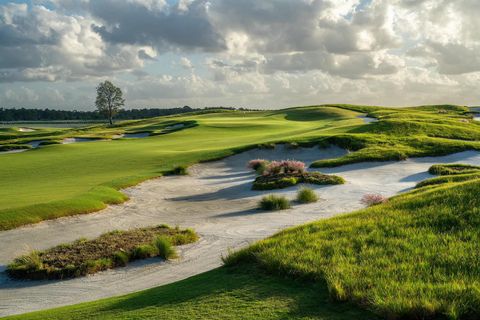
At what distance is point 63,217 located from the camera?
712 inches

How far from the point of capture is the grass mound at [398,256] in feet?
19.0

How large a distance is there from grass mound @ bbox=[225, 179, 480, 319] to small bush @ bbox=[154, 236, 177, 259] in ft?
13.6

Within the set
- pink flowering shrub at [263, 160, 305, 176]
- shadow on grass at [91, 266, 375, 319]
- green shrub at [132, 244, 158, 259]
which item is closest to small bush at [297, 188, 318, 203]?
pink flowering shrub at [263, 160, 305, 176]

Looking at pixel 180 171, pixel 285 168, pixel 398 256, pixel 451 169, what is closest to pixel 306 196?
pixel 285 168

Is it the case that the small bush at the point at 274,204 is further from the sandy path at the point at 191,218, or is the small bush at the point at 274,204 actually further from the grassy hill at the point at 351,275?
the grassy hill at the point at 351,275

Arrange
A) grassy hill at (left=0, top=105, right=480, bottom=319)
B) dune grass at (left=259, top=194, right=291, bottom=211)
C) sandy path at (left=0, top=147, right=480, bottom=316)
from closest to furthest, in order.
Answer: grassy hill at (left=0, top=105, right=480, bottom=319) → sandy path at (left=0, top=147, right=480, bottom=316) → dune grass at (left=259, top=194, right=291, bottom=211)

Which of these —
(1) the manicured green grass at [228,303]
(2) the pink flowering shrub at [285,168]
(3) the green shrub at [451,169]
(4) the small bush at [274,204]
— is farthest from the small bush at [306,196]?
(1) the manicured green grass at [228,303]

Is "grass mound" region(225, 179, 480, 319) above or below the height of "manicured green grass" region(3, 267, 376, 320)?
above

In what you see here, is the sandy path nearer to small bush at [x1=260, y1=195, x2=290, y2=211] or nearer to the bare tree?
small bush at [x1=260, y1=195, x2=290, y2=211]

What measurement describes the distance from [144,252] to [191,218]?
17.7 ft

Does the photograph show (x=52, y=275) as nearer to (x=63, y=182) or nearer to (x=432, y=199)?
(x=432, y=199)

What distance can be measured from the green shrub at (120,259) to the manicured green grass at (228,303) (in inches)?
178

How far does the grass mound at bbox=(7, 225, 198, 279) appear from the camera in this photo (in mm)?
12352

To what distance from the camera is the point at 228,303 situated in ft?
21.8
